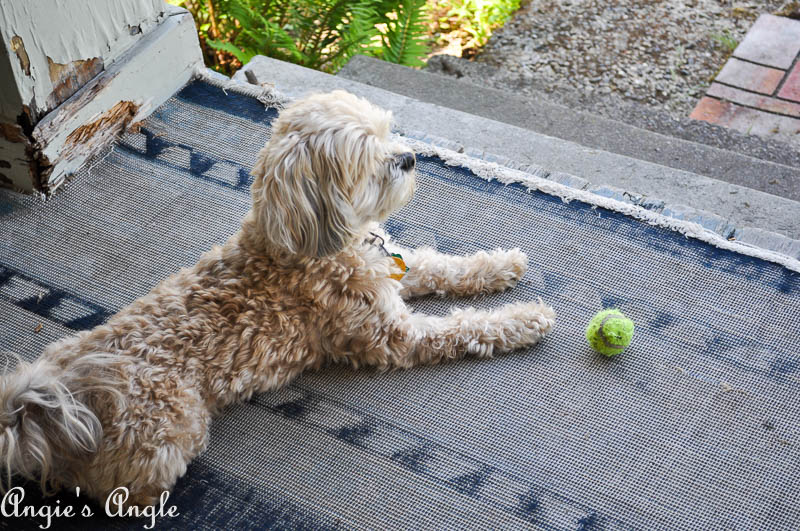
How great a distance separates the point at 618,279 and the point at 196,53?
91.9 inches

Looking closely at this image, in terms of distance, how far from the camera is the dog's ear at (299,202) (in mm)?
2117

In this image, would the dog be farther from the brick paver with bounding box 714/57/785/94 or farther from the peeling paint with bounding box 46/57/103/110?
the brick paver with bounding box 714/57/785/94

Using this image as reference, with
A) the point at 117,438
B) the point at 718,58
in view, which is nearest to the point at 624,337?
the point at 117,438

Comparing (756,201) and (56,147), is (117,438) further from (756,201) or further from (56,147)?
(756,201)

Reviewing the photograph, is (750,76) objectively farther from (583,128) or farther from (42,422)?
(42,422)

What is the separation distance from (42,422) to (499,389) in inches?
53.2

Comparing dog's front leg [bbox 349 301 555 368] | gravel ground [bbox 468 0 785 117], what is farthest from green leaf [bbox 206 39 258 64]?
dog's front leg [bbox 349 301 555 368]

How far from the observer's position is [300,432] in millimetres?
2369

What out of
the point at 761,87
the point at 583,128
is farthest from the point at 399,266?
the point at 761,87

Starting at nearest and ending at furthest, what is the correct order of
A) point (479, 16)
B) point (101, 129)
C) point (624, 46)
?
point (101, 129), point (624, 46), point (479, 16)

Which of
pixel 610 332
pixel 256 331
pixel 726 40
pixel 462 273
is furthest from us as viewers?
pixel 726 40

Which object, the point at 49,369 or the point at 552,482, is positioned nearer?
the point at 49,369

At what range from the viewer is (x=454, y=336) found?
2.51 meters

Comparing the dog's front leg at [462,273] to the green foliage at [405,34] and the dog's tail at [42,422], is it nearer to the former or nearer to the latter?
the dog's tail at [42,422]
